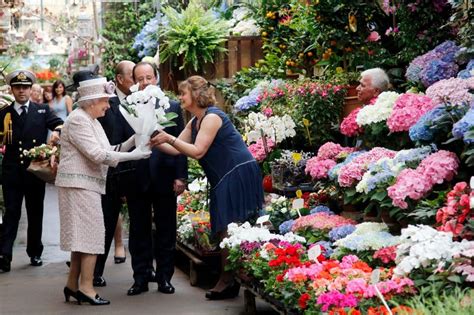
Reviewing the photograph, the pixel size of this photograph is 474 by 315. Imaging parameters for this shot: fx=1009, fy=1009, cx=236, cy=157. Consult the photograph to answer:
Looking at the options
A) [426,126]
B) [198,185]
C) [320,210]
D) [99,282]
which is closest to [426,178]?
[426,126]

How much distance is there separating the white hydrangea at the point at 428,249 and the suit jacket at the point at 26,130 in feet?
18.0

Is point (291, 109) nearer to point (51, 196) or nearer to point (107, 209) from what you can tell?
point (107, 209)

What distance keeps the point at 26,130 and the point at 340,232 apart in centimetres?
427

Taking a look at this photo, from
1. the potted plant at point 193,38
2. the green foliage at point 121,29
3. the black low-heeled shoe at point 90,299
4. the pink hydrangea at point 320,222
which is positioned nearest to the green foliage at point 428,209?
the pink hydrangea at point 320,222

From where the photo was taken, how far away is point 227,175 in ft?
26.6

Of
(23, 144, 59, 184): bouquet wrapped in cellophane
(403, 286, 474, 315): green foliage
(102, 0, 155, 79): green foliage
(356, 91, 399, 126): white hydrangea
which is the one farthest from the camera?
(102, 0, 155, 79): green foliage

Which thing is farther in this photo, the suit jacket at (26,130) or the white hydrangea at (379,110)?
the suit jacket at (26,130)

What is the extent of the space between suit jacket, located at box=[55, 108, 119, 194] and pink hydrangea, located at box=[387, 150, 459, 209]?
240 centimetres

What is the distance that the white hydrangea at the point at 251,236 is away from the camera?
756 centimetres

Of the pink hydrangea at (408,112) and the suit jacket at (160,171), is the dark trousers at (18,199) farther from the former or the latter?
the pink hydrangea at (408,112)

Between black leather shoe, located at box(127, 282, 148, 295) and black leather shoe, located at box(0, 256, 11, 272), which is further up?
black leather shoe, located at box(127, 282, 148, 295)

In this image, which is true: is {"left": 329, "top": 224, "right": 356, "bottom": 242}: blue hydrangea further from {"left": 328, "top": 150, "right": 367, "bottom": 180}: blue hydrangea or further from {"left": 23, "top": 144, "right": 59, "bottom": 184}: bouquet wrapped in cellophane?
{"left": 23, "top": 144, "right": 59, "bottom": 184}: bouquet wrapped in cellophane

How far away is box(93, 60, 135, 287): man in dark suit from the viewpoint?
8789 millimetres

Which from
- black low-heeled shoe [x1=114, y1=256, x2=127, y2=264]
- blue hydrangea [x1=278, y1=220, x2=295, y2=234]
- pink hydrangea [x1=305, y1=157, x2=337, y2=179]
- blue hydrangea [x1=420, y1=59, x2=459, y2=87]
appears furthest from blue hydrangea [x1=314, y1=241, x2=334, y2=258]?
black low-heeled shoe [x1=114, y1=256, x2=127, y2=264]
